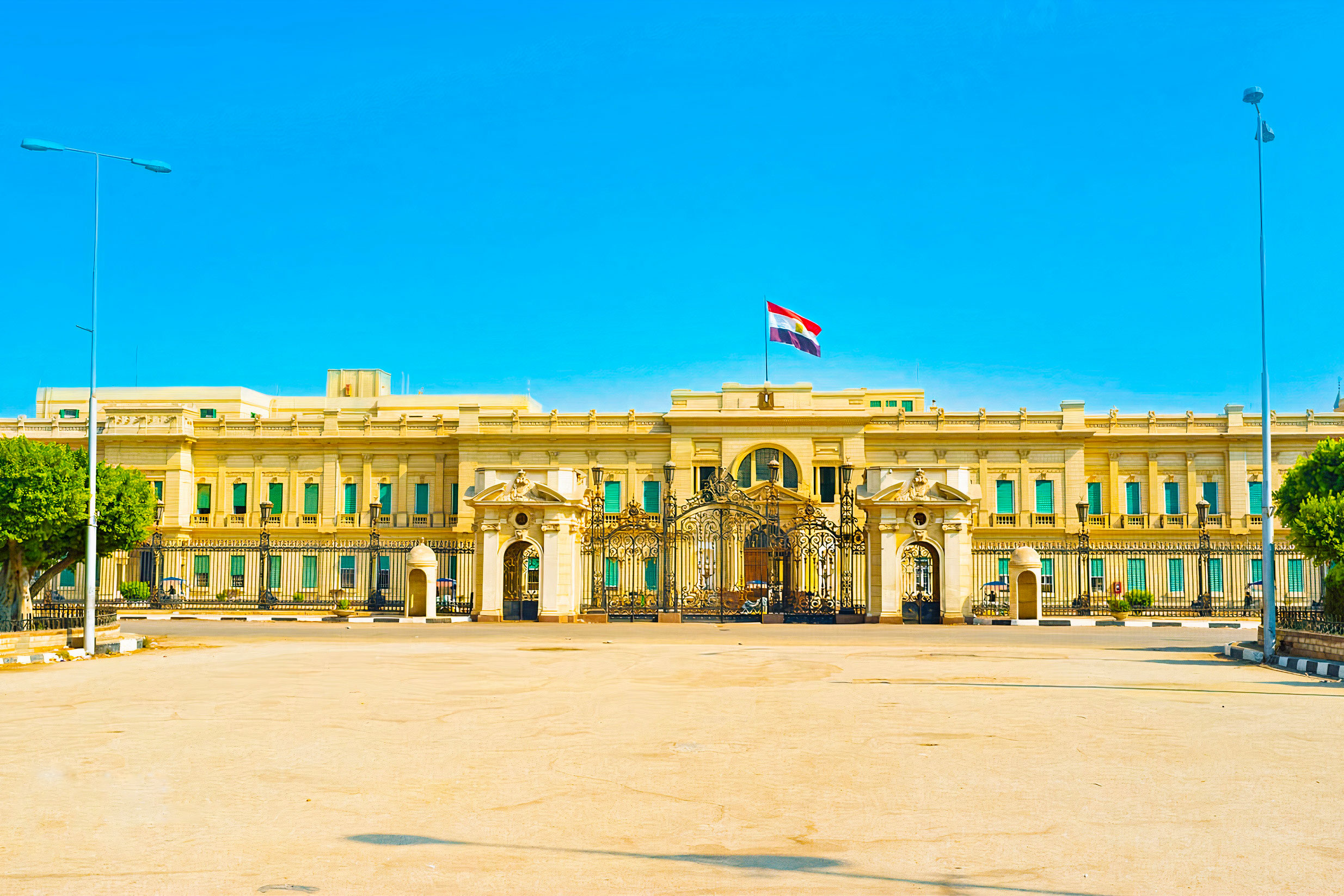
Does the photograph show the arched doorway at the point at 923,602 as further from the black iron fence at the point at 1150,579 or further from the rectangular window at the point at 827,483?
the rectangular window at the point at 827,483

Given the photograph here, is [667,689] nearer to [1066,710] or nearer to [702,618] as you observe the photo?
[1066,710]

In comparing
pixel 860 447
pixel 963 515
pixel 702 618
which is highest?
pixel 860 447

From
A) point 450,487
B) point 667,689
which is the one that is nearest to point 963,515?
point 667,689

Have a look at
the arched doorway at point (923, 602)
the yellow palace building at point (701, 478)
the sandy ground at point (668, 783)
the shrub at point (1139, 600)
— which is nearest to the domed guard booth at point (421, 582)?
the yellow palace building at point (701, 478)

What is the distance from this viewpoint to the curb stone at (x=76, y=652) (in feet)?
60.5

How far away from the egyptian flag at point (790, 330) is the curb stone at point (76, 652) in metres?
30.0

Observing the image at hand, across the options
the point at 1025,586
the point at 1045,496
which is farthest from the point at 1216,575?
the point at 1025,586

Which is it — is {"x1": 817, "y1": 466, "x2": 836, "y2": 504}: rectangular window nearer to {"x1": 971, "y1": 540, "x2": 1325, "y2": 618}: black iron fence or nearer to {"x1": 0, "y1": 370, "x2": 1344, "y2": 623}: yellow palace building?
{"x1": 0, "y1": 370, "x2": 1344, "y2": 623}: yellow palace building

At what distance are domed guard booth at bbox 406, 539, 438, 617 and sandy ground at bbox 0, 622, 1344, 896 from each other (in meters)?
18.0

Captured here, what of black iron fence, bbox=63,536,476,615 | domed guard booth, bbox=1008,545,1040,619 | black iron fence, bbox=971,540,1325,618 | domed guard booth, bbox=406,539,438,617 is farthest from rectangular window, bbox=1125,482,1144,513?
domed guard booth, bbox=406,539,438,617

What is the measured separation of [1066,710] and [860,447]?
4105cm

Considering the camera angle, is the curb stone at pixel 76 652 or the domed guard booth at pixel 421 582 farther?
the domed guard booth at pixel 421 582

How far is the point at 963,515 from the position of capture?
3256 centimetres

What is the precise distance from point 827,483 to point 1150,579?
15.0 metres
